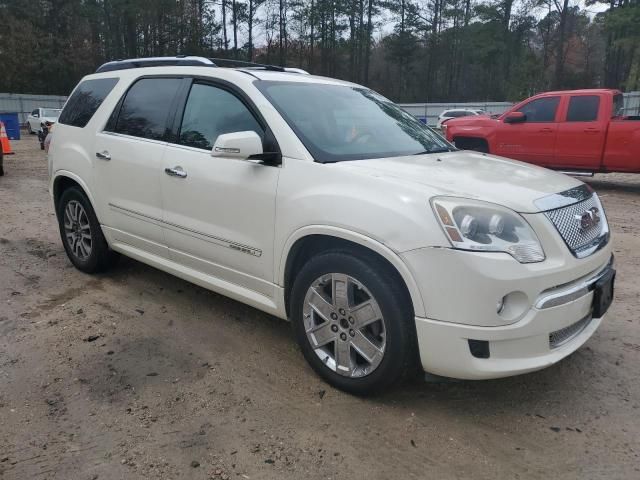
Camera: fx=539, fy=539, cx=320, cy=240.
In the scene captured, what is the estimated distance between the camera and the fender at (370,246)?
2.60 m

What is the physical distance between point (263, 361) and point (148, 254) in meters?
1.41

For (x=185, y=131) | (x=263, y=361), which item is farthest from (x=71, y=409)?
(x=185, y=131)

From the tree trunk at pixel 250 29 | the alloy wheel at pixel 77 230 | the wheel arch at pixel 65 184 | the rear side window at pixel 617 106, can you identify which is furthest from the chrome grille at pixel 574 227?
the tree trunk at pixel 250 29

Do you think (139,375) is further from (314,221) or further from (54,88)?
(54,88)

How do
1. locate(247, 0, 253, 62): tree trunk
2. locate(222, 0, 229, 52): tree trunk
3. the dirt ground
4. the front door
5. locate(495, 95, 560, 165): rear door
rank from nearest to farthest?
1. the dirt ground
2. the front door
3. locate(495, 95, 560, 165): rear door
4. locate(222, 0, 229, 52): tree trunk
5. locate(247, 0, 253, 62): tree trunk

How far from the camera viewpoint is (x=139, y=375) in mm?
3246

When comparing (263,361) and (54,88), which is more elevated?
(54,88)

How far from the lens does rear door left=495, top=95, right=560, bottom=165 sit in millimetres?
10477

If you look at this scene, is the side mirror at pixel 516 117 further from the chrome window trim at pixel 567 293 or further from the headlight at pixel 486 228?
the headlight at pixel 486 228

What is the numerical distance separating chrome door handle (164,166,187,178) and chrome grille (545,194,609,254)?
231cm

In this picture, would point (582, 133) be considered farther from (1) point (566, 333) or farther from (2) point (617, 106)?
(1) point (566, 333)

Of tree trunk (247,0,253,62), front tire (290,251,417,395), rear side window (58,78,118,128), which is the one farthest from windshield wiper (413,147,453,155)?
tree trunk (247,0,253,62)

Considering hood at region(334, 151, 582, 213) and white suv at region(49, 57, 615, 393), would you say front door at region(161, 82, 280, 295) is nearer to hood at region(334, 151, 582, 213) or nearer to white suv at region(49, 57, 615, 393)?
white suv at region(49, 57, 615, 393)

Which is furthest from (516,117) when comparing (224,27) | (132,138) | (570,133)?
(224,27)
